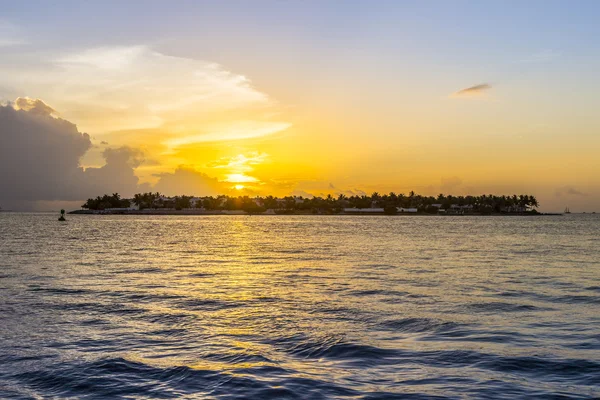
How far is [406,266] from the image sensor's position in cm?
4181

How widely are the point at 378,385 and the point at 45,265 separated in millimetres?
36906

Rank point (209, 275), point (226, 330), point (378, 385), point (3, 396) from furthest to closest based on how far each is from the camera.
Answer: point (209, 275), point (226, 330), point (378, 385), point (3, 396)

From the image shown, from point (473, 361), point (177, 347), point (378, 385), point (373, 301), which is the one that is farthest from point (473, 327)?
point (177, 347)

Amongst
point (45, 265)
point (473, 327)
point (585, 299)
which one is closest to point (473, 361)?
point (473, 327)

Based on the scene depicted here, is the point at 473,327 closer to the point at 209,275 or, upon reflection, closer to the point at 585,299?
the point at 585,299

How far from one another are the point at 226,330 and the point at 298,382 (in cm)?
613

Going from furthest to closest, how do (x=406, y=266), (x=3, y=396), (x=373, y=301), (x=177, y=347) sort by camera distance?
(x=406, y=266)
(x=373, y=301)
(x=177, y=347)
(x=3, y=396)

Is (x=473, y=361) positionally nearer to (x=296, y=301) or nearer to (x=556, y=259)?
(x=296, y=301)

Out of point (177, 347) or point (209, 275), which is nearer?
point (177, 347)

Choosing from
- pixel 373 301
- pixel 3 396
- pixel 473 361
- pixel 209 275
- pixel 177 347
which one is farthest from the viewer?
pixel 209 275

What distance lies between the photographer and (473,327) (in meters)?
18.9

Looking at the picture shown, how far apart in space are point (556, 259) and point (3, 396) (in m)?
48.1

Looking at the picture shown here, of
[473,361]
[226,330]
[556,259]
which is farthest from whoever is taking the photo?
[556,259]

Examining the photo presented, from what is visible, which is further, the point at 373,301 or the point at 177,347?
the point at 373,301
